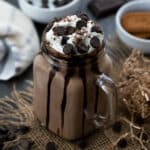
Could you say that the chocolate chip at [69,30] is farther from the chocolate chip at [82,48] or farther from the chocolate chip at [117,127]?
the chocolate chip at [117,127]

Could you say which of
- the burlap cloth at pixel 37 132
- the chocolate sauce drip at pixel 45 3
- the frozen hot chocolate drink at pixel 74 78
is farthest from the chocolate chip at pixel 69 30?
the chocolate sauce drip at pixel 45 3

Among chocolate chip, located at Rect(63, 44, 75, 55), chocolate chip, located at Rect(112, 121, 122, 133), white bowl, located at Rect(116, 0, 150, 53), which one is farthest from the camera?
white bowl, located at Rect(116, 0, 150, 53)

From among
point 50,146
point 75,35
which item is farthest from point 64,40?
point 50,146

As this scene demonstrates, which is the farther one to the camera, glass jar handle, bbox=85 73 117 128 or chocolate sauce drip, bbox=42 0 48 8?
chocolate sauce drip, bbox=42 0 48 8

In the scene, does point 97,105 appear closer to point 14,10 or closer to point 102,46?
point 102,46

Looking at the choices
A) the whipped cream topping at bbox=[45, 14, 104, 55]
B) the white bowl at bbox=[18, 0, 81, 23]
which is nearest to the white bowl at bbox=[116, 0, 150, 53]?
the white bowl at bbox=[18, 0, 81, 23]

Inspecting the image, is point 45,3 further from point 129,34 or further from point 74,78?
point 74,78

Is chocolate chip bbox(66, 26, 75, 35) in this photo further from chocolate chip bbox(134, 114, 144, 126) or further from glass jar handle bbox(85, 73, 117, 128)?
chocolate chip bbox(134, 114, 144, 126)
